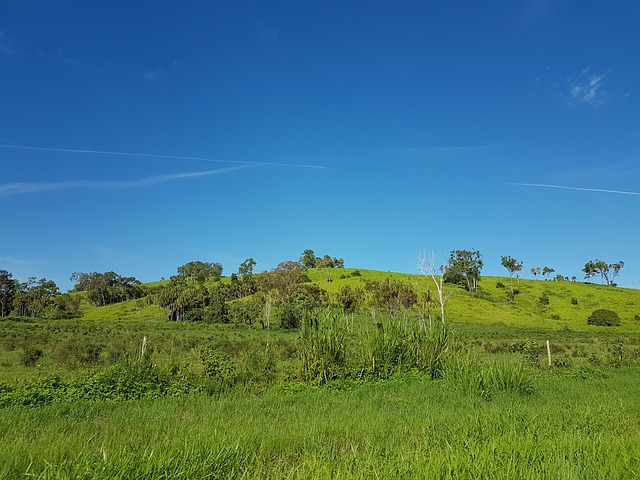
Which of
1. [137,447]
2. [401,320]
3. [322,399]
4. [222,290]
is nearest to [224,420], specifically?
[137,447]

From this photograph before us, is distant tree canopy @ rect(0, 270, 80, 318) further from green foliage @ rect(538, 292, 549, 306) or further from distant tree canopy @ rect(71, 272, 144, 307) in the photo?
green foliage @ rect(538, 292, 549, 306)

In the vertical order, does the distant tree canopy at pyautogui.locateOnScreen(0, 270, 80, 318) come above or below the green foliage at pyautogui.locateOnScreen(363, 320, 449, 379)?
above

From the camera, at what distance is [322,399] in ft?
36.9

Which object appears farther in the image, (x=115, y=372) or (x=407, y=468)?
(x=115, y=372)

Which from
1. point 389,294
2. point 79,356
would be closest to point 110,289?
point 389,294

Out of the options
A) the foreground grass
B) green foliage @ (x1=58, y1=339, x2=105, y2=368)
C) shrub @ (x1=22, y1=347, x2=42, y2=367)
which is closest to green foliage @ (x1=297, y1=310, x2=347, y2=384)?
the foreground grass

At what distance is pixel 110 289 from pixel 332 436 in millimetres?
114969

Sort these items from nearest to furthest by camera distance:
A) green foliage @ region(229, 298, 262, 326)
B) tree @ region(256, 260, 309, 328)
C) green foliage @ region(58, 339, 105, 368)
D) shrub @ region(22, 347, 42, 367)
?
shrub @ region(22, 347, 42, 367)
green foliage @ region(58, 339, 105, 368)
green foliage @ region(229, 298, 262, 326)
tree @ region(256, 260, 309, 328)

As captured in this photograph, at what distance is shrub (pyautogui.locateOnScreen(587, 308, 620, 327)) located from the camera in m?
65.2

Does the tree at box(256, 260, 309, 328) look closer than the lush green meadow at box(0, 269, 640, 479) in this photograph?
No

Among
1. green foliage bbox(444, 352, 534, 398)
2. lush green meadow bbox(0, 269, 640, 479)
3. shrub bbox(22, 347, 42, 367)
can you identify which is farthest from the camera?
shrub bbox(22, 347, 42, 367)

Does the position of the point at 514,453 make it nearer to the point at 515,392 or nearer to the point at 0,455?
the point at 0,455

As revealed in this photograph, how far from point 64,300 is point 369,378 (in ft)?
324

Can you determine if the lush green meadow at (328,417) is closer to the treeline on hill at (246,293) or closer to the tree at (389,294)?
the treeline on hill at (246,293)
